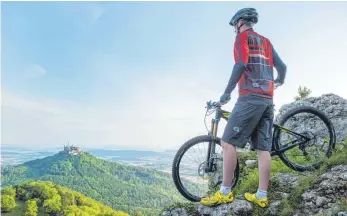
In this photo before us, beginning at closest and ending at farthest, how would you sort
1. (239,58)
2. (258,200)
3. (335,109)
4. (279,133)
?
(239,58) → (258,200) → (279,133) → (335,109)

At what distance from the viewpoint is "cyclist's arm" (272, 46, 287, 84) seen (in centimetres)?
558

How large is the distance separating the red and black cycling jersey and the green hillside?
403ft

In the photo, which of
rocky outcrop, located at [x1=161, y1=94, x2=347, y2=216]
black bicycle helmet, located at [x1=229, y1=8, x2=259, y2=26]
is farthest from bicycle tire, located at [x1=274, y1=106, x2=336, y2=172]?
black bicycle helmet, located at [x1=229, y1=8, x2=259, y2=26]

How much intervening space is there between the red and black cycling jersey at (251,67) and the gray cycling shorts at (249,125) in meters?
0.21

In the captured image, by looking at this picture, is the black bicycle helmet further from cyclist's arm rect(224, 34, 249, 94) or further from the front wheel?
the front wheel

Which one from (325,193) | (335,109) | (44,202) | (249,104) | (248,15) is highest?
(248,15)

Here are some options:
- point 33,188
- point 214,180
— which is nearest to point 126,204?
point 33,188

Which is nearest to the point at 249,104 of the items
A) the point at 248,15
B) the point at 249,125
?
the point at 249,125

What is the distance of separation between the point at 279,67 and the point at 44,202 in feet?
441

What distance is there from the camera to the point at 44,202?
125 metres

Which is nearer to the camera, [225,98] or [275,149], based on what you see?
[225,98]

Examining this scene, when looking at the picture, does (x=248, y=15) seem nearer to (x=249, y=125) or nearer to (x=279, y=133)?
(x=249, y=125)

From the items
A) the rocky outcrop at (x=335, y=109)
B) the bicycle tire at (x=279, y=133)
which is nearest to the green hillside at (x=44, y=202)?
the rocky outcrop at (x=335, y=109)

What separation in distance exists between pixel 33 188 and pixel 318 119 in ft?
485
